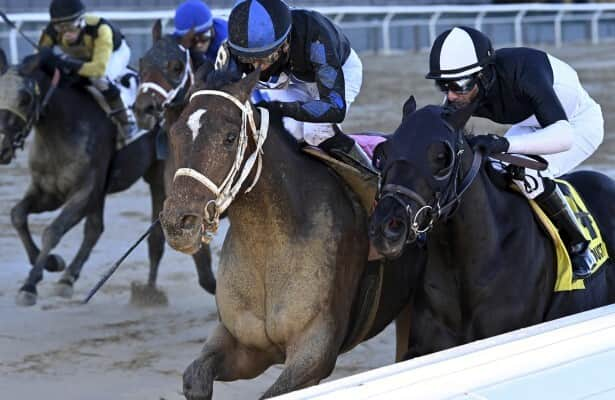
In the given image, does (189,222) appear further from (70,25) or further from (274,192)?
(70,25)

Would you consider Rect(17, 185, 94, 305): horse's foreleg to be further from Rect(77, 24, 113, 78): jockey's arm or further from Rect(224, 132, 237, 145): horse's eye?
Rect(224, 132, 237, 145): horse's eye

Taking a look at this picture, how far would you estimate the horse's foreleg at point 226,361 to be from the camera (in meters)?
4.19

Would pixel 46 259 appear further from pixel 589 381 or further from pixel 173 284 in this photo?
pixel 589 381

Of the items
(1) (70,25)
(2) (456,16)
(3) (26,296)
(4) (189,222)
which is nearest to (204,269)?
(3) (26,296)

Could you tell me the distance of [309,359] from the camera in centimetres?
412

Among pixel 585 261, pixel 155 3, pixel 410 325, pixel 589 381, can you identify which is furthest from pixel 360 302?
pixel 155 3

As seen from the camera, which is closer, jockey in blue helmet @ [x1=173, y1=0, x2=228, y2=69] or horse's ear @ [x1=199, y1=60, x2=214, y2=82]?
horse's ear @ [x1=199, y1=60, x2=214, y2=82]

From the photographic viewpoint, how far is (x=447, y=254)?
443cm

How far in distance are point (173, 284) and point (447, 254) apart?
4.02 metres

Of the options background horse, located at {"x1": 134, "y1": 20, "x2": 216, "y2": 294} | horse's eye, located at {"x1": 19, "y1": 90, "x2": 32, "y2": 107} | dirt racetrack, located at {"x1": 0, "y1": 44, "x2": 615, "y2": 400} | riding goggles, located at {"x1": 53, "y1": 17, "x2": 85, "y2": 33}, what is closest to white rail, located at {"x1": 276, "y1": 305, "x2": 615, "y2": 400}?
dirt racetrack, located at {"x1": 0, "y1": 44, "x2": 615, "y2": 400}

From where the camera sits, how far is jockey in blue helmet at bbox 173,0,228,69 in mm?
7496

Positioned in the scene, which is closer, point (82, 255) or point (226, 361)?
point (226, 361)

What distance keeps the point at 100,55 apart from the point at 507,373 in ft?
18.0

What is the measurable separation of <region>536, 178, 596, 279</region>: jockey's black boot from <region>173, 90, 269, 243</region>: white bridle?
1.17 m
